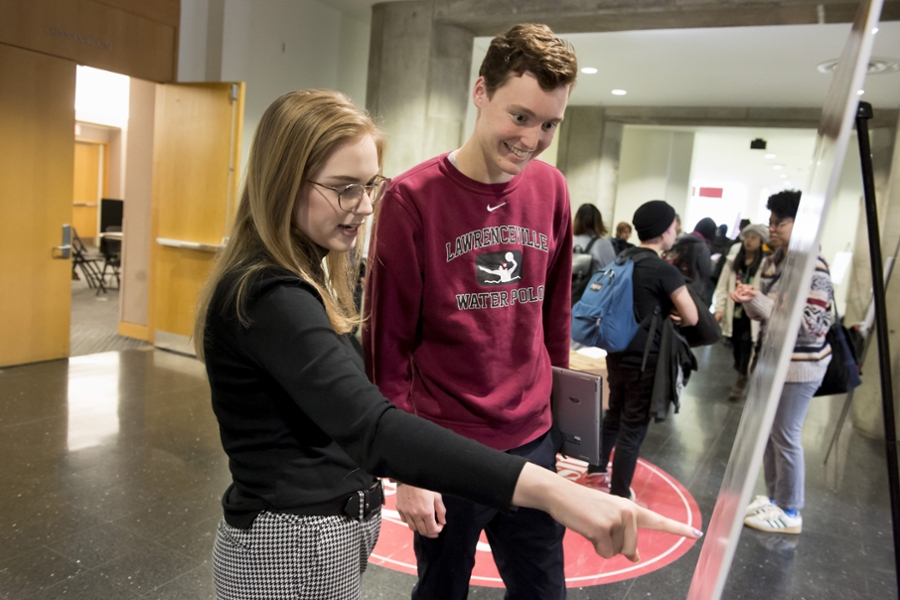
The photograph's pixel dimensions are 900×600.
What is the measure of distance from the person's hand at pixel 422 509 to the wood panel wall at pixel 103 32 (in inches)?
204

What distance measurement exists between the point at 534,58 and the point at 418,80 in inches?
205

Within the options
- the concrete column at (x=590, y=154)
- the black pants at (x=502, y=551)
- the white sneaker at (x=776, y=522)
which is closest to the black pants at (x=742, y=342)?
the white sneaker at (x=776, y=522)

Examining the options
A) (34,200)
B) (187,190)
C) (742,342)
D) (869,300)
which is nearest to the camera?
(34,200)

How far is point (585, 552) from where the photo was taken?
118 inches

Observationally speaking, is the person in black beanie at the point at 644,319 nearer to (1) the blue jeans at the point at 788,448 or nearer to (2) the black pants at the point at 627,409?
(2) the black pants at the point at 627,409

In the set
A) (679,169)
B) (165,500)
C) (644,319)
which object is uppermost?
→ (679,169)

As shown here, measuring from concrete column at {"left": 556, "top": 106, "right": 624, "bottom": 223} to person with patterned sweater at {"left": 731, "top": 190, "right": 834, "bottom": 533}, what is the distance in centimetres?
866

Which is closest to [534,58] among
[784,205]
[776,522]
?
[784,205]

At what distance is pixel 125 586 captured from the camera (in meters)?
2.50

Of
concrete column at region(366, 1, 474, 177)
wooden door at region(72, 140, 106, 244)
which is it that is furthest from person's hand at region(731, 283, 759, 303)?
wooden door at region(72, 140, 106, 244)

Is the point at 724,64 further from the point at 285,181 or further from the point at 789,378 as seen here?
the point at 285,181

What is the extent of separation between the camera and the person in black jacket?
2.82ft

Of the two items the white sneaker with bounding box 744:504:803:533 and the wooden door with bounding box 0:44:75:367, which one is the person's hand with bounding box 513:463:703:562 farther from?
the wooden door with bounding box 0:44:75:367

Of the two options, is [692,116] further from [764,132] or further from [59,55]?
[59,55]
